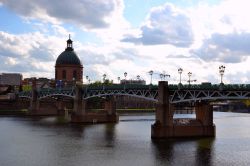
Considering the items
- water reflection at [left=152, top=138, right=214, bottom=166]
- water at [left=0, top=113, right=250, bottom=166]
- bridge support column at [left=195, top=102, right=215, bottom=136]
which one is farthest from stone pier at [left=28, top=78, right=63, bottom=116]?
water reflection at [left=152, top=138, right=214, bottom=166]

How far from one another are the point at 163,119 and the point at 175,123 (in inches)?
158

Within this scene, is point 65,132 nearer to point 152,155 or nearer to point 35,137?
point 35,137

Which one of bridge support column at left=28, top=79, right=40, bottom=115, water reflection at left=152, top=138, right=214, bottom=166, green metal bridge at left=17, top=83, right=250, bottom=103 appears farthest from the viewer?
bridge support column at left=28, top=79, right=40, bottom=115

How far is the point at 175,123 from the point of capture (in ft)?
282

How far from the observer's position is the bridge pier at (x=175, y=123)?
273ft

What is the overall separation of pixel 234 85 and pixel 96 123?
190 ft

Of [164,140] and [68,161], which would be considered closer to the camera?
[68,161]

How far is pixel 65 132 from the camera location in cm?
9812

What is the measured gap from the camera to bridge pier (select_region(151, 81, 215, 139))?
83.3 m

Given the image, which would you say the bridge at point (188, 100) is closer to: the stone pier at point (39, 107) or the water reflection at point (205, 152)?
the water reflection at point (205, 152)

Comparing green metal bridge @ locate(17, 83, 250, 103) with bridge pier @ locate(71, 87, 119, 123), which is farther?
bridge pier @ locate(71, 87, 119, 123)

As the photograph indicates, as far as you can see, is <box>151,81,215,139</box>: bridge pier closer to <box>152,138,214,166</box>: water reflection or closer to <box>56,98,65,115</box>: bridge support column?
<box>152,138,214,166</box>: water reflection

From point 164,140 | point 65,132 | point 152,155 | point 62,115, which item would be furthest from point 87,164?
point 62,115

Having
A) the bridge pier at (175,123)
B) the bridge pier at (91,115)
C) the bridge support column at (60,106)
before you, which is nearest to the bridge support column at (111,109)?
the bridge pier at (91,115)
